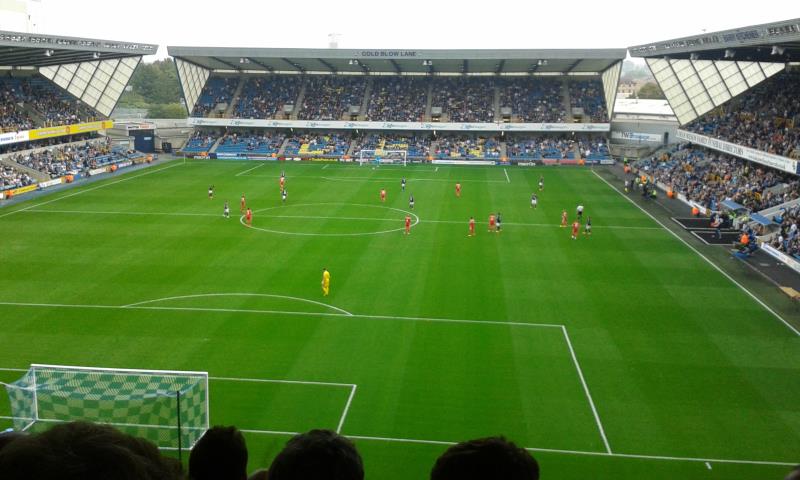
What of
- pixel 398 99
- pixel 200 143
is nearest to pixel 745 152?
pixel 398 99

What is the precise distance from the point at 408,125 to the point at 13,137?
3787 cm

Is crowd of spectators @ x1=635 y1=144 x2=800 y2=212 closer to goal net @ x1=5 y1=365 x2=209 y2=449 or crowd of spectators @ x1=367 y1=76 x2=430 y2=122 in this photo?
crowd of spectators @ x1=367 y1=76 x2=430 y2=122

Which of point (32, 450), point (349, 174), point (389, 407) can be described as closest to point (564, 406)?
point (389, 407)

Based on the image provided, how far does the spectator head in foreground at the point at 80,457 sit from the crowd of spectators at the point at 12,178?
5046cm

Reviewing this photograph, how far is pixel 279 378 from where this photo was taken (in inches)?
Answer: 718

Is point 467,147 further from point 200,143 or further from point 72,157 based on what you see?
point 72,157

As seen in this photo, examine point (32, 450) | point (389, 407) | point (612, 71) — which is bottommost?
point (389, 407)

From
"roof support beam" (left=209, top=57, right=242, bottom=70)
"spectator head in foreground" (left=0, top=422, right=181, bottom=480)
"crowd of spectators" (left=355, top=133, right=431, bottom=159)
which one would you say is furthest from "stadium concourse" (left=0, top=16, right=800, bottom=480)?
"roof support beam" (left=209, top=57, right=242, bottom=70)

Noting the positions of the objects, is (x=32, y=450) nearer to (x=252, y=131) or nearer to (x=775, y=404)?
(x=775, y=404)

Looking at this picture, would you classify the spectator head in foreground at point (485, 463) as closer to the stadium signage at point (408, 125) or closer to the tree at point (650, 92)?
the stadium signage at point (408, 125)

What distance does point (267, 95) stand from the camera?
255 ft

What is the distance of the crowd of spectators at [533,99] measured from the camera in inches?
2844

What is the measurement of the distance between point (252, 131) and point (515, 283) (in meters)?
55.1

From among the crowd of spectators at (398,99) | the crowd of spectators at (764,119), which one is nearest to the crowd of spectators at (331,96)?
the crowd of spectators at (398,99)
